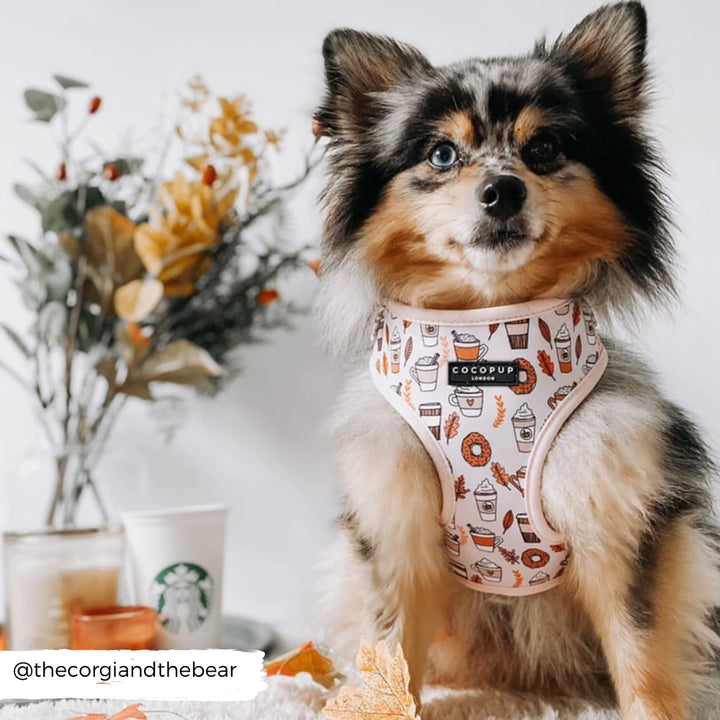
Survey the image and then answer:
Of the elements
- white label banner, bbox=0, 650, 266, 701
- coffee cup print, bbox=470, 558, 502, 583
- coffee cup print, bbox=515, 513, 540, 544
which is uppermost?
coffee cup print, bbox=515, 513, 540, 544

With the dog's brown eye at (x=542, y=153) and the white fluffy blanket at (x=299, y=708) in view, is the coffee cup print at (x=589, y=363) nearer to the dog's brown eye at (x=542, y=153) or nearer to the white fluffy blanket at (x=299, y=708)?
the dog's brown eye at (x=542, y=153)

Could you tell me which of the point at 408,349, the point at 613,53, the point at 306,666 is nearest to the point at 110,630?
the point at 306,666

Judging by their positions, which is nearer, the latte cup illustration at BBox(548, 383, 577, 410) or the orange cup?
the latte cup illustration at BBox(548, 383, 577, 410)

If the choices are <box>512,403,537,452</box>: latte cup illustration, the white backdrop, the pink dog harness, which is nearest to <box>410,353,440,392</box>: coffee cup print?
the pink dog harness

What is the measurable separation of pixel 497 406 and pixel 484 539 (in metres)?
0.19

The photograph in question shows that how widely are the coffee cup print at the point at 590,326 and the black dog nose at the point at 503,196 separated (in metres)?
0.22

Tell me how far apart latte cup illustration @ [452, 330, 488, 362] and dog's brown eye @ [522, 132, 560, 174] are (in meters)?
0.24

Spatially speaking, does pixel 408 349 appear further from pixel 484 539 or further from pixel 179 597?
pixel 179 597

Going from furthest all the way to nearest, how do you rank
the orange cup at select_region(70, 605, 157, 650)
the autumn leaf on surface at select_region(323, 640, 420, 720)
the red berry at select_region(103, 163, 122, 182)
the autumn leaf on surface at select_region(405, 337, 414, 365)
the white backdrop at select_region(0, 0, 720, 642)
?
the white backdrop at select_region(0, 0, 720, 642), the red berry at select_region(103, 163, 122, 182), the orange cup at select_region(70, 605, 157, 650), the autumn leaf on surface at select_region(405, 337, 414, 365), the autumn leaf on surface at select_region(323, 640, 420, 720)

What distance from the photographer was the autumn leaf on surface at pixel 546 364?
116 centimetres

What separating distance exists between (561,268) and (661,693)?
1.91 ft

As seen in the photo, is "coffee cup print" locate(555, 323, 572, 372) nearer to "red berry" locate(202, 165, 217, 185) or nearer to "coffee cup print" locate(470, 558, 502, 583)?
"coffee cup print" locate(470, 558, 502, 583)

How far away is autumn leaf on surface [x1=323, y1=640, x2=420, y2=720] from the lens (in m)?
1.00

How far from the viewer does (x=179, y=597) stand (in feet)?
5.35
